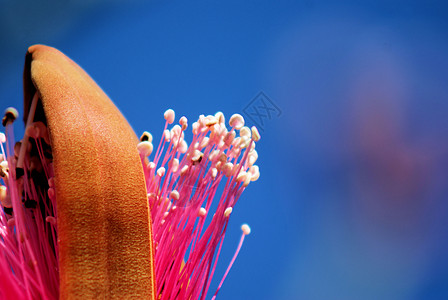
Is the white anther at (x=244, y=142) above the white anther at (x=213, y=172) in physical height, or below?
above

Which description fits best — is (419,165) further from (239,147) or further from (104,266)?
(104,266)

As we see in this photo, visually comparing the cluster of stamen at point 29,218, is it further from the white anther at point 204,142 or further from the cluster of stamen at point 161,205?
the white anther at point 204,142

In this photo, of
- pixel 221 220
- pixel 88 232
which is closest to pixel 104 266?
pixel 88 232

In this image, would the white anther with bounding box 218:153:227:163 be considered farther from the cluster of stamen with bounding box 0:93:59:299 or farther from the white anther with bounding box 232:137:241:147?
the cluster of stamen with bounding box 0:93:59:299

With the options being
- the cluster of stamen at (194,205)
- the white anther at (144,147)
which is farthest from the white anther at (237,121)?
the white anther at (144,147)

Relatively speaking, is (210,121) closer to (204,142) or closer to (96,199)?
(204,142)

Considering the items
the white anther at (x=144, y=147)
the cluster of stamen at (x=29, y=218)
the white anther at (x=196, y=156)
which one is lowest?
the cluster of stamen at (x=29, y=218)

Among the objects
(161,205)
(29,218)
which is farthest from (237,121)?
(29,218)

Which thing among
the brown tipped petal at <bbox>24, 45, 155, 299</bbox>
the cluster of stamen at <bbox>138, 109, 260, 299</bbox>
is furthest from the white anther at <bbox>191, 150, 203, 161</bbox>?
the brown tipped petal at <bbox>24, 45, 155, 299</bbox>
